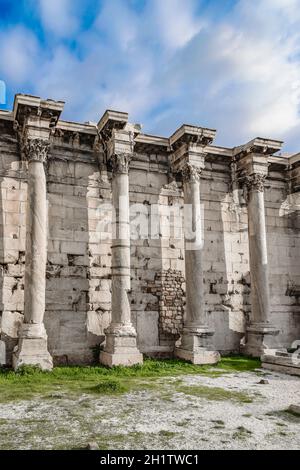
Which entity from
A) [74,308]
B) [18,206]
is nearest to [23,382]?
[74,308]

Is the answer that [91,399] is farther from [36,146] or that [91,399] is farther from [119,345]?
[36,146]

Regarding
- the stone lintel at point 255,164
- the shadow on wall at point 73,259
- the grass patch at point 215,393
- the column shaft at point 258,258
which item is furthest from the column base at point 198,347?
the stone lintel at point 255,164

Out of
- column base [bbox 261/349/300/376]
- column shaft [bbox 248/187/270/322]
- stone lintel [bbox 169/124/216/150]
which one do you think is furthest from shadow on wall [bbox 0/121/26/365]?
column shaft [bbox 248/187/270/322]

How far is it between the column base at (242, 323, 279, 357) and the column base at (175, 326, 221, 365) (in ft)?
5.67

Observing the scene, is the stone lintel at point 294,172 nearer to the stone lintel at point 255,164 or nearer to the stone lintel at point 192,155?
the stone lintel at point 255,164

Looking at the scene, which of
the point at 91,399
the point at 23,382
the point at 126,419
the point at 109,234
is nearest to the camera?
the point at 126,419

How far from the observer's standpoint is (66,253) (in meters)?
12.0

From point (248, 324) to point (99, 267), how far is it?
207 inches

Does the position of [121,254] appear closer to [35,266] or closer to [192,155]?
[35,266]

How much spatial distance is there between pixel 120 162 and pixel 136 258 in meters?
2.94

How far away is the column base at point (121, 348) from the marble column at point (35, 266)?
5.15 ft

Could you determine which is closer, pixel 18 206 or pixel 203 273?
pixel 18 206

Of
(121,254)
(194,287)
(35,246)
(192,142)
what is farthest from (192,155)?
(35,246)

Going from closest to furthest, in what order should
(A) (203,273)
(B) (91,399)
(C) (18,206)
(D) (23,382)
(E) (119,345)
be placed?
1. (B) (91,399)
2. (D) (23,382)
3. (E) (119,345)
4. (C) (18,206)
5. (A) (203,273)
